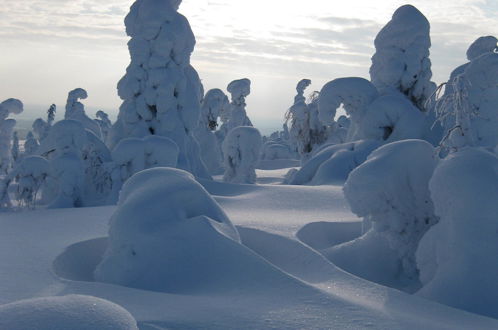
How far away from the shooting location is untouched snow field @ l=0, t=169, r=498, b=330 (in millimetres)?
3549

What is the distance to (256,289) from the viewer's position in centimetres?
415

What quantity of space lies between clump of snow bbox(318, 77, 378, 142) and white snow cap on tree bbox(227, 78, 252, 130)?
48.7 ft

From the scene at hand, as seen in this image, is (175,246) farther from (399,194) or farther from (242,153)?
(242,153)

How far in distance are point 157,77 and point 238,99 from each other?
1547cm

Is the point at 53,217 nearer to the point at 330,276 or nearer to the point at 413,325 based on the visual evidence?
the point at 330,276

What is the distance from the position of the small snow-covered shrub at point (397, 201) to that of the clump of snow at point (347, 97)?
8.98 m

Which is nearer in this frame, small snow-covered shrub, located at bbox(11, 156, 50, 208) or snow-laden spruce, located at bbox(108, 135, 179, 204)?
small snow-covered shrub, located at bbox(11, 156, 50, 208)

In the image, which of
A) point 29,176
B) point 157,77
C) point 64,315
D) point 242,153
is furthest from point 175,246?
point 242,153

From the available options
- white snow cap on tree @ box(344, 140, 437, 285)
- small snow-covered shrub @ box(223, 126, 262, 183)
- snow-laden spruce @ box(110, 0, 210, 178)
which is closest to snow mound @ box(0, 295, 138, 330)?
white snow cap on tree @ box(344, 140, 437, 285)

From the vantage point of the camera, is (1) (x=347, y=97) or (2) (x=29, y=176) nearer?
(2) (x=29, y=176)

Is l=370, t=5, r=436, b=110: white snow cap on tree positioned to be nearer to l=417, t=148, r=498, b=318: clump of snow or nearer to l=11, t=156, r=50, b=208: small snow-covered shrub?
l=11, t=156, r=50, b=208: small snow-covered shrub

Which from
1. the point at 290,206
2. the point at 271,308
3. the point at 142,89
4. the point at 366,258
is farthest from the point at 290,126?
the point at 271,308

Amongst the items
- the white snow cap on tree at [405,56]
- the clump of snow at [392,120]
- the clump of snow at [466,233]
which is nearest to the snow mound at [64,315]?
the clump of snow at [466,233]

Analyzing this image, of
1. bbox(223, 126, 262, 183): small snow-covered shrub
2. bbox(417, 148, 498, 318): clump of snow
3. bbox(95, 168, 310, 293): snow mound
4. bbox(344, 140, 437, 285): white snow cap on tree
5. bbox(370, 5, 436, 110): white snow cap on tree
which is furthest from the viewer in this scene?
Answer: bbox(223, 126, 262, 183): small snow-covered shrub
